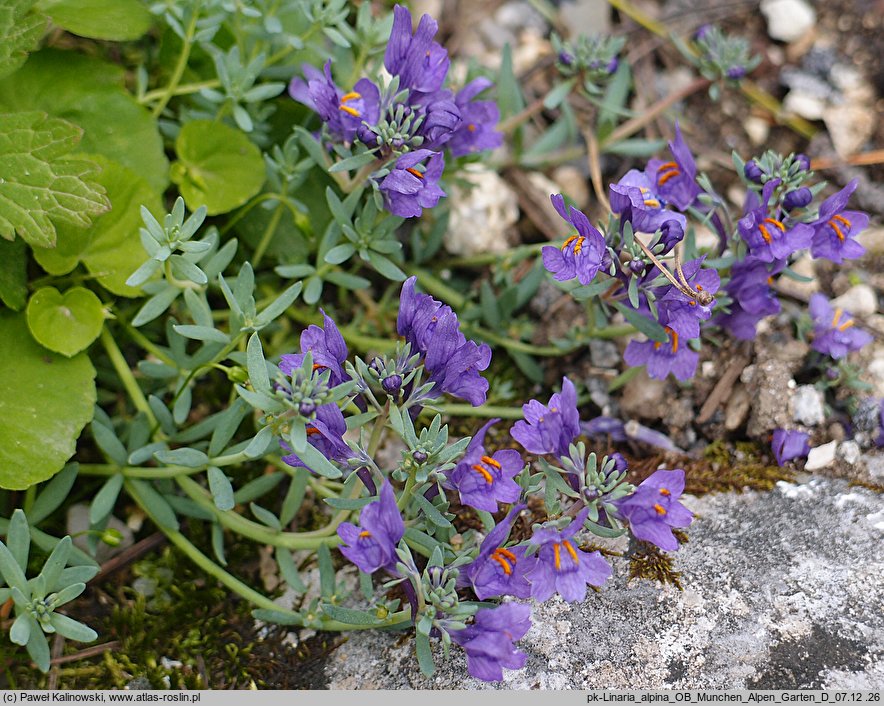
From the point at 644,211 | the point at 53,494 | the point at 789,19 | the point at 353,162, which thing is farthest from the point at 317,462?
the point at 789,19

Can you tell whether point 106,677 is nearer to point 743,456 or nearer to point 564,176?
point 743,456

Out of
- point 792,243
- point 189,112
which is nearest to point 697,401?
point 792,243

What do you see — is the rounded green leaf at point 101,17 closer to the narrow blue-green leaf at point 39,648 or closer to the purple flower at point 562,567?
the narrow blue-green leaf at point 39,648

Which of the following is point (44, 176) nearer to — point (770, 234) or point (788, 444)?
point (770, 234)

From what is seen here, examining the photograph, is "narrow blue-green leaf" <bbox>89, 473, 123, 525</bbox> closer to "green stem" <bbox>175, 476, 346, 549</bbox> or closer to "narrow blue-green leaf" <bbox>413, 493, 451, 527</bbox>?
"green stem" <bbox>175, 476, 346, 549</bbox>

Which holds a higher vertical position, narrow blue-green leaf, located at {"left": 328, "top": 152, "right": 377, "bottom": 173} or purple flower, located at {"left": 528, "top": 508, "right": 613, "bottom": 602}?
narrow blue-green leaf, located at {"left": 328, "top": 152, "right": 377, "bottom": 173}

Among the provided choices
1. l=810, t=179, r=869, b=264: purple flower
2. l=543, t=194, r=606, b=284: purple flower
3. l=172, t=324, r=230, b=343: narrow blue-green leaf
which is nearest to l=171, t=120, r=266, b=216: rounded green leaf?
l=172, t=324, r=230, b=343: narrow blue-green leaf
